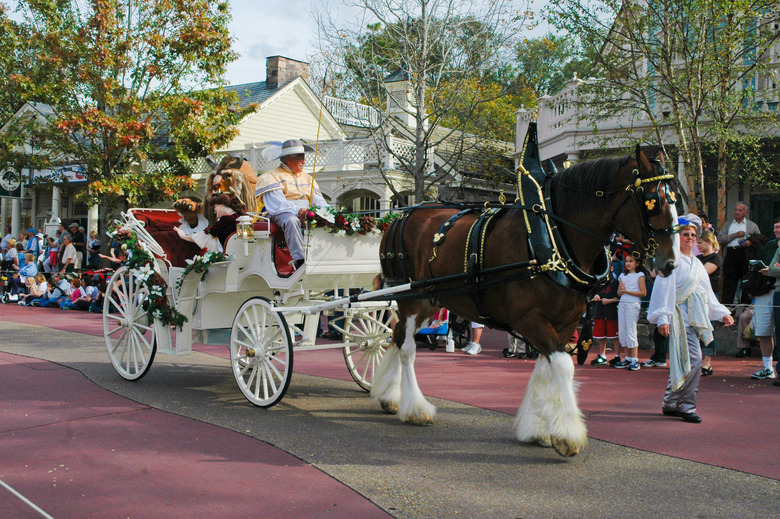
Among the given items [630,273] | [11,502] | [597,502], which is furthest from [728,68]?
[11,502]

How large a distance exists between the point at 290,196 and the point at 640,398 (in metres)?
4.40

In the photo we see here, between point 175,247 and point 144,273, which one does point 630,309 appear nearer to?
point 175,247

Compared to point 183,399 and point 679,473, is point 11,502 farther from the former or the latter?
point 679,473

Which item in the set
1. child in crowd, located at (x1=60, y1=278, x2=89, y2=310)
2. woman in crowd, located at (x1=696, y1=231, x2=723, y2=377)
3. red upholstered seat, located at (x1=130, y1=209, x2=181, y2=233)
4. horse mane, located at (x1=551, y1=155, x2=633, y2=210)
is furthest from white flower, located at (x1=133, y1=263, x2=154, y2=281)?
child in crowd, located at (x1=60, y1=278, x2=89, y2=310)

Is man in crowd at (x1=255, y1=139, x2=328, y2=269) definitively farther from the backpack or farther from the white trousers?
the backpack

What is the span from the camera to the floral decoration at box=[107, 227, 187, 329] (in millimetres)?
7746

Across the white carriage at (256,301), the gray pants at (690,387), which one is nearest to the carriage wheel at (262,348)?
the white carriage at (256,301)

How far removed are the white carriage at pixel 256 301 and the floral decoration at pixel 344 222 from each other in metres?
0.09

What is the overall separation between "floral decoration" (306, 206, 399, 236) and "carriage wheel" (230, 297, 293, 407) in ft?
3.05

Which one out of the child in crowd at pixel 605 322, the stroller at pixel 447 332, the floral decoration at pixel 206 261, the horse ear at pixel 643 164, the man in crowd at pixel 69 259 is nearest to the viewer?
the horse ear at pixel 643 164

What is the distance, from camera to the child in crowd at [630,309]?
403 inches

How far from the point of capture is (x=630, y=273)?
10969 millimetres

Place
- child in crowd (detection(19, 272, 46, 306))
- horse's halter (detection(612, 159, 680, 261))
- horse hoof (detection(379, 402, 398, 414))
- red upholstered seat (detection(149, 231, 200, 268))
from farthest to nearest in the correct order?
child in crowd (detection(19, 272, 46, 306))
red upholstered seat (detection(149, 231, 200, 268))
horse hoof (detection(379, 402, 398, 414))
horse's halter (detection(612, 159, 680, 261))

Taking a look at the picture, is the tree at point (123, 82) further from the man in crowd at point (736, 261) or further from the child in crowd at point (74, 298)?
the man in crowd at point (736, 261)
